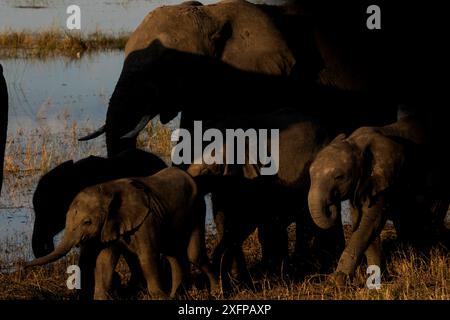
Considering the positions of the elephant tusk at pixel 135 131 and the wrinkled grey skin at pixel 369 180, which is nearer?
the wrinkled grey skin at pixel 369 180

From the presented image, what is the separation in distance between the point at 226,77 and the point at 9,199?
231 centimetres

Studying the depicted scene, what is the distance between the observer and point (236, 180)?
27.8ft

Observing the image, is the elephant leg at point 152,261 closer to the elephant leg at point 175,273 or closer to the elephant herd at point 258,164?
the elephant herd at point 258,164

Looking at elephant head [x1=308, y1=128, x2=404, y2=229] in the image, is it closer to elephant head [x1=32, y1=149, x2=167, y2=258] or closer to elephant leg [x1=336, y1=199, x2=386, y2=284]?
elephant leg [x1=336, y1=199, x2=386, y2=284]

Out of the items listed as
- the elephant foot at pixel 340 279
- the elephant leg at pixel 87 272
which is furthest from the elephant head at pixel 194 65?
the elephant foot at pixel 340 279

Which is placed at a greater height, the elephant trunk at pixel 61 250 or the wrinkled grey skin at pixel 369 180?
the wrinkled grey skin at pixel 369 180

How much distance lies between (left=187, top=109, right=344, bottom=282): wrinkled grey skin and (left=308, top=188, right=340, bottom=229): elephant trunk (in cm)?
66

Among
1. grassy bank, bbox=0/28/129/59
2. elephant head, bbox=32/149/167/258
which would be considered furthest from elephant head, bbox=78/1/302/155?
grassy bank, bbox=0/28/129/59

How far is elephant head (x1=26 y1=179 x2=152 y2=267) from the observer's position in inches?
298

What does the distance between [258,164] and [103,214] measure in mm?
1283

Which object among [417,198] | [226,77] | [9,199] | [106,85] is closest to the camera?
[417,198]

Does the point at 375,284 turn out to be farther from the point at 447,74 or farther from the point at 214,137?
the point at 447,74

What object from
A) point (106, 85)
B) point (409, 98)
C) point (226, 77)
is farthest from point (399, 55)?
point (106, 85)

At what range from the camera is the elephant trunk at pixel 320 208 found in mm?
7891
